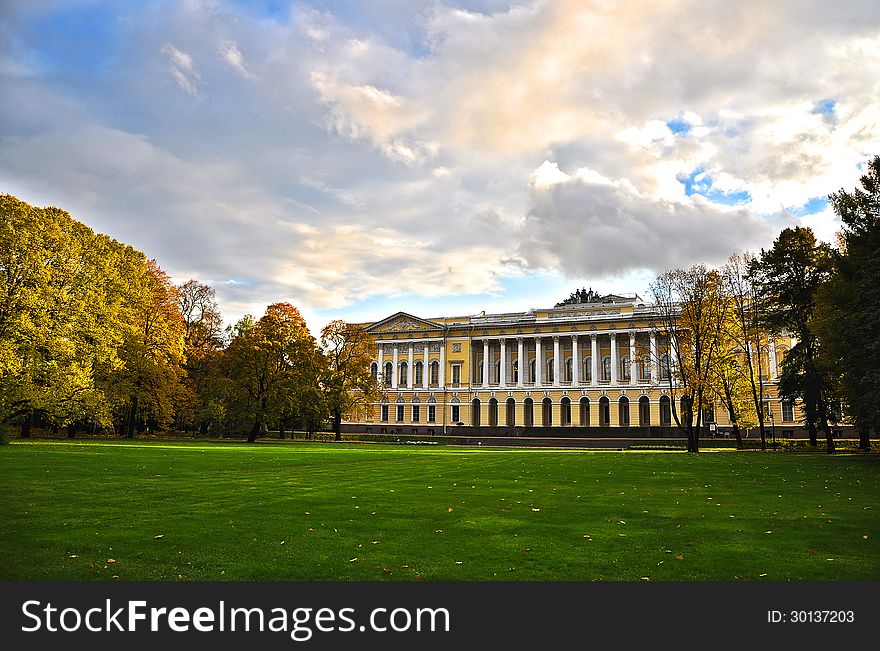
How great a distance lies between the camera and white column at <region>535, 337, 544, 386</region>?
88438 millimetres

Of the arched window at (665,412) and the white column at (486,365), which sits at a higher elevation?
the white column at (486,365)

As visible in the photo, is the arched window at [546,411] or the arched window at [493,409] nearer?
the arched window at [546,411]

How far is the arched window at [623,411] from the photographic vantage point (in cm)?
8294

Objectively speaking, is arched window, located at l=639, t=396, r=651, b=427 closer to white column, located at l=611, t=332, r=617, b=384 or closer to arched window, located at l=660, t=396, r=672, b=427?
arched window, located at l=660, t=396, r=672, b=427

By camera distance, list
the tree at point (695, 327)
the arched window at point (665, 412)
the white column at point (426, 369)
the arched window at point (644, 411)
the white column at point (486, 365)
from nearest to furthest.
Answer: the tree at point (695, 327) < the arched window at point (665, 412) < the arched window at point (644, 411) < the white column at point (486, 365) < the white column at point (426, 369)

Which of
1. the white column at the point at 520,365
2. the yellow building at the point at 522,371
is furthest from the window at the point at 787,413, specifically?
the white column at the point at 520,365

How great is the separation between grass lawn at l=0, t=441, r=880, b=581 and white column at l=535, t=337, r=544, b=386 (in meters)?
69.6

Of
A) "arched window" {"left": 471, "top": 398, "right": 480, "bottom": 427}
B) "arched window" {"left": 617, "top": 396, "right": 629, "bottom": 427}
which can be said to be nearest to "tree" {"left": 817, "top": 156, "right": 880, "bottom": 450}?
"arched window" {"left": 617, "top": 396, "right": 629, "bottom": 427}

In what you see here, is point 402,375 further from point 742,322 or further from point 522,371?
point 742,322

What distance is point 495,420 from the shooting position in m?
90.4

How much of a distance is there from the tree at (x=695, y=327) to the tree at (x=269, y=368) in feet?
91.7

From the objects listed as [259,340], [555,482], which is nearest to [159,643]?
[555,482]

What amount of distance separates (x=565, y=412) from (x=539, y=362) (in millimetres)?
7252

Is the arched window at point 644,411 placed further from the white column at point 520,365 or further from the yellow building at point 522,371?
the white column at point 520,365
